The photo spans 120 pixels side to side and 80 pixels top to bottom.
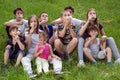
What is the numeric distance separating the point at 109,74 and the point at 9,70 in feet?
6.96

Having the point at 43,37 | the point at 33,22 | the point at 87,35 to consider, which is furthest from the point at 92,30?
the point at 33,22

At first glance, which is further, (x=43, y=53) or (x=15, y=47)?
(x=15, y=47)

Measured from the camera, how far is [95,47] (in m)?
7.80

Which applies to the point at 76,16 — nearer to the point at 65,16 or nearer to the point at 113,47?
the point at 65,16

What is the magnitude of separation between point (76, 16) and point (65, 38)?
333cm

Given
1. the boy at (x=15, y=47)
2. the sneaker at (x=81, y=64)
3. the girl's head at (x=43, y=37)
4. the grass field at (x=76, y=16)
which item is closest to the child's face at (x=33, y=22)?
the boy at (x=15, y=47)

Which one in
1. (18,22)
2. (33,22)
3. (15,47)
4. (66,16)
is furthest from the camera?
(18,22)

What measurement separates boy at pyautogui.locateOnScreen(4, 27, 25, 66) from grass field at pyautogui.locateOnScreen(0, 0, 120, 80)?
241 millimetres

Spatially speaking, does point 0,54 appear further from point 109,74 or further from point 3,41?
point 109,74

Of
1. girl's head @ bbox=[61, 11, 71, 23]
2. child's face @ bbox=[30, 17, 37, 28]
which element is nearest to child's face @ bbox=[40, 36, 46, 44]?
child's face @ bbox=[30, 17, 37, 28]

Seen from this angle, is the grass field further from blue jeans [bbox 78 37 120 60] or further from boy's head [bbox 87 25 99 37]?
boy's head [bbox 87 25 99 37]

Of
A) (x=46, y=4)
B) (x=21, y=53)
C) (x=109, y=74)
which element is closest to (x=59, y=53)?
(x=21, y=53)

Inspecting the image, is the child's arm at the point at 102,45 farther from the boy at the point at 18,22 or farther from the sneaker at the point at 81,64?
the boy at the point at 18,22

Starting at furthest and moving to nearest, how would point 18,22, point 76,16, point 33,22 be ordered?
1. point 76,16
2. point 18,22
3. point 33,22
